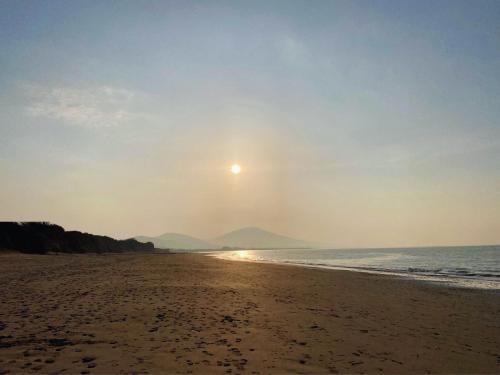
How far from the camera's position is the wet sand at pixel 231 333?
776 centimetres

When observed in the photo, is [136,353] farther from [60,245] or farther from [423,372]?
[60,245]

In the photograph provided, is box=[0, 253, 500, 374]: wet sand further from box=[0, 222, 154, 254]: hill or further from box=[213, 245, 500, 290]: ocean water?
box=[0, 222, 154, 254]: hill

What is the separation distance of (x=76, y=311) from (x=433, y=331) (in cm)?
1254

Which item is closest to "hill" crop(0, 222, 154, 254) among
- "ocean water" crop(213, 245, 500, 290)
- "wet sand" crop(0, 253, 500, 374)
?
"ocean water" crop(213, 245, 500, 290)

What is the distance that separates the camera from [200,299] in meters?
16.0

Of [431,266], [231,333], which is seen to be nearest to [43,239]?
[231,333]

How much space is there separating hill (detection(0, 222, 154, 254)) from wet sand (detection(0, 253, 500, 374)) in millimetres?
46845

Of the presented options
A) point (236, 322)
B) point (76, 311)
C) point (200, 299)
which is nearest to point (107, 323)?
point (76, 311)

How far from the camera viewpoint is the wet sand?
25.5 feet

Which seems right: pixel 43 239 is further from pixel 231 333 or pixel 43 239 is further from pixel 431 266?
pixel 431 266

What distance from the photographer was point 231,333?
10.3 metres

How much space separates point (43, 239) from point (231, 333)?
6263cm

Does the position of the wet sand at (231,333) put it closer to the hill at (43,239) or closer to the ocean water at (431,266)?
the ocean water at (431,266)

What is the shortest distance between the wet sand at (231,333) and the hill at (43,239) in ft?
154
